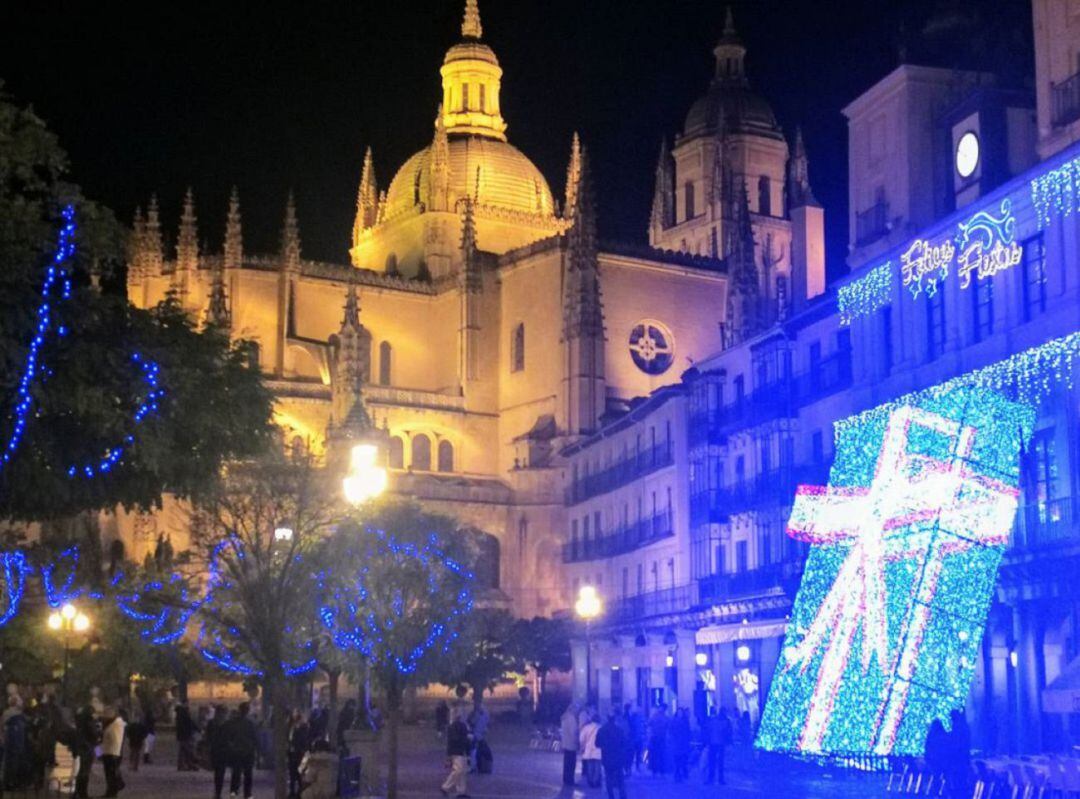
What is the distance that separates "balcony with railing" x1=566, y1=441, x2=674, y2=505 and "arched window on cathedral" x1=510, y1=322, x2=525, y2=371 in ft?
31.3

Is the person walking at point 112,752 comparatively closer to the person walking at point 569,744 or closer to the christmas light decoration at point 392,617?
the christmas light decoration at point 392,617

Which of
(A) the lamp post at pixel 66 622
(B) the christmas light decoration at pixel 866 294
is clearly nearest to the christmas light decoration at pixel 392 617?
(A) the lamp post at pixel 66 622

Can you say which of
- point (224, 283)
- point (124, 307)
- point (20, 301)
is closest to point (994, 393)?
point (124, 307)

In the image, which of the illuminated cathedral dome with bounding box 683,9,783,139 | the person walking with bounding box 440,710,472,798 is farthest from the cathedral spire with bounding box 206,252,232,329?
the person walking with bounding box 440,710,472,798

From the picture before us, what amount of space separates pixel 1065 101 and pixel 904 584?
992 centimetres

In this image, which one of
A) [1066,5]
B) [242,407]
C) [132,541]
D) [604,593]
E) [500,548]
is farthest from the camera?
[500,548]

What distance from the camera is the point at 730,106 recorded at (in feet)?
278

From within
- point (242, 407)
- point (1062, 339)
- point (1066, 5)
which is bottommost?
point (242, 407)

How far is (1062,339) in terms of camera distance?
2964 centimetres

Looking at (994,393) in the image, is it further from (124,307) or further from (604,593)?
(604,593)

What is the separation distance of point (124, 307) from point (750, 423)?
2879cm

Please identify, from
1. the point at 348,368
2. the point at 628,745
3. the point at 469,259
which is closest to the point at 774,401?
the point at 628,745

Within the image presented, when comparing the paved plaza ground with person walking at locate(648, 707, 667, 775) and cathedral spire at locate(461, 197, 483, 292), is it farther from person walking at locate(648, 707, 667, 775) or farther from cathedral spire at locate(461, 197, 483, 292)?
cathedral spire at locate(461, 197, 483, 292)

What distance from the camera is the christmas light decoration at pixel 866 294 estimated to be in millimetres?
37156
